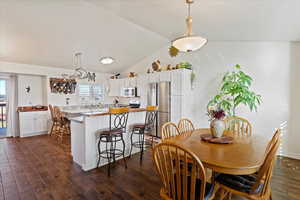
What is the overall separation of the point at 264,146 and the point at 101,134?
94.6 inches

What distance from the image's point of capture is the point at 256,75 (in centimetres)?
363

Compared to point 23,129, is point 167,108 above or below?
above

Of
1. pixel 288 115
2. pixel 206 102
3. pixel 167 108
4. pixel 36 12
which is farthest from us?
pixel 167 108

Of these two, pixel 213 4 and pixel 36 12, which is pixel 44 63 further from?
pixel 213 4

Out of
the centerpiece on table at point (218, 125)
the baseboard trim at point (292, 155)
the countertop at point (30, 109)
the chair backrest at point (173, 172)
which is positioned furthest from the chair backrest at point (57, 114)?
the baseboard trim at point (292, 155)

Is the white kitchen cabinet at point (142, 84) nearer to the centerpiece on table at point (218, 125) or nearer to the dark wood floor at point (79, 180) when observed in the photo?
the dark wood floor at point (79, 180)

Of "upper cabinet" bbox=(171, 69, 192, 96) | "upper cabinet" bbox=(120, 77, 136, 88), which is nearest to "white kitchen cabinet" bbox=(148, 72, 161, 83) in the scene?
"upper cabinet" bbox=(171, 69, 192, 96)

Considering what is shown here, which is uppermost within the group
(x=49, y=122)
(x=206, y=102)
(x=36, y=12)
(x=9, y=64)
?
(x=36, y=12)

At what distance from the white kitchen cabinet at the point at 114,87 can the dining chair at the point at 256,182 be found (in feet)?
17.7

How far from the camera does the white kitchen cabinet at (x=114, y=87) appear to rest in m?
6.47

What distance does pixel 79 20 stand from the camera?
337cm

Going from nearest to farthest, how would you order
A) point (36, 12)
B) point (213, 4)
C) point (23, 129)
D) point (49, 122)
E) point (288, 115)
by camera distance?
point (213, 4) → point (36, 12) → point (288, 115) → point (23, 129) → point (49, 122)

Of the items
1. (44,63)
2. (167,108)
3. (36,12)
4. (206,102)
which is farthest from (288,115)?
(44,63)

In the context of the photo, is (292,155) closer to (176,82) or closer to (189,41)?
(176,82)
